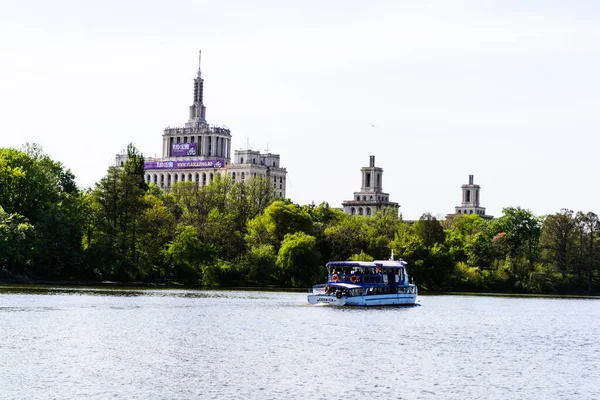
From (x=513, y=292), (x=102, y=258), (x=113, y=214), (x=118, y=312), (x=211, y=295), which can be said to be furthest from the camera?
(x=513, y=292)

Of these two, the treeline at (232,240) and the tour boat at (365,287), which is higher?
the treeline at (232,240)

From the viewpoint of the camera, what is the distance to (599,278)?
163875mm

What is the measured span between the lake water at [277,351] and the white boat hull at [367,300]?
2.21m

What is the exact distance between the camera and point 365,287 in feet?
360

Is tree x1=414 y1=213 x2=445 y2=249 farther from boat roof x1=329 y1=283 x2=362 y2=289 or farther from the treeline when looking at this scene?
boat roof x1=329 y1=283 x2=362 y2=289

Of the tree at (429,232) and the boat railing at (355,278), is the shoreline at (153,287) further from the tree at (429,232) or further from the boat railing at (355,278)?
the boat railing at (355,278)

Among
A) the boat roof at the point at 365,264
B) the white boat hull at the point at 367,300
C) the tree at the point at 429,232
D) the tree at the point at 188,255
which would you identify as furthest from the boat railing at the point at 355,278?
the tree at the point at 429,232

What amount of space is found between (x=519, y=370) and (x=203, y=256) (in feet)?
272

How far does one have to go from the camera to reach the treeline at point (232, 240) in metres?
131

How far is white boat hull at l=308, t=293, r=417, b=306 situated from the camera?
347ft

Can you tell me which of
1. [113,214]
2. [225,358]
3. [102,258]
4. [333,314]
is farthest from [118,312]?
[113,214]

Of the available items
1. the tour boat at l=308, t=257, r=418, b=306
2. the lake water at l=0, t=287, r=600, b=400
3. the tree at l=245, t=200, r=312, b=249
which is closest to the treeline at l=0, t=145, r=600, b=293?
the tree at l=245, t=200, r=312, b=249

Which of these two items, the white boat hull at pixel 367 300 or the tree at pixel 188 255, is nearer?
the white boat hull at pixel 367 300

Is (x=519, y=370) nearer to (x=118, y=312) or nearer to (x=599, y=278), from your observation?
(x=118, y=312)
